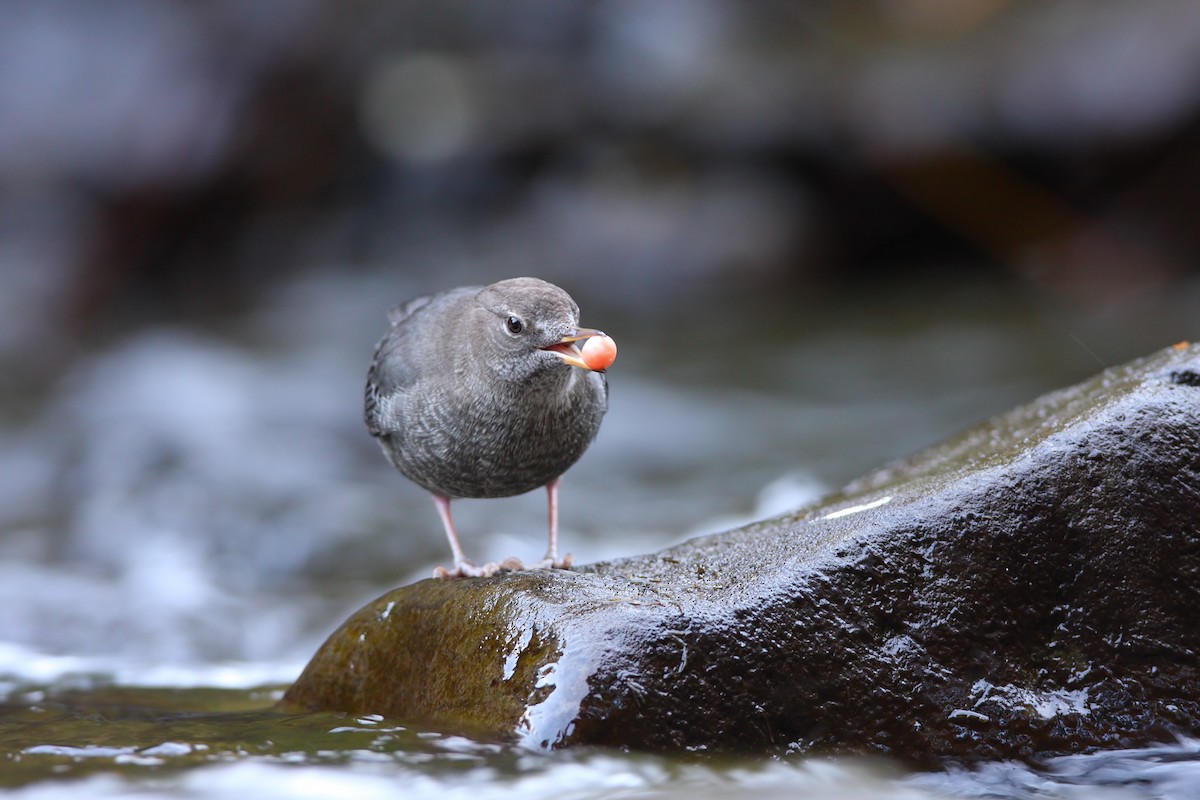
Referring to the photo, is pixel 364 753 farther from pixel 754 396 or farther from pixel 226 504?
pixel 754 396

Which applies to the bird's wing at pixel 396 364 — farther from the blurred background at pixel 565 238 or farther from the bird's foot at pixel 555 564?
the blurred background at pixel 565 238

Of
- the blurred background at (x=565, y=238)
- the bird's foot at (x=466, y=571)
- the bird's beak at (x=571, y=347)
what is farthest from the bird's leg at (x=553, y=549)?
the blurred background at (x=565, y=238)

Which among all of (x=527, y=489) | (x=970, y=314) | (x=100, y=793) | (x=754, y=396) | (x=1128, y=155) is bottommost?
(x=100, y=793)

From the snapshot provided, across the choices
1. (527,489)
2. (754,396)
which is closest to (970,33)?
(754,396)

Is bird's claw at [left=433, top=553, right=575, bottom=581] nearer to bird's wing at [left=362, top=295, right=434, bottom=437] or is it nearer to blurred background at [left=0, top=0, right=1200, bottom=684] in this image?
bird's wing at [left=362, top=295, right=434, bottom=437]

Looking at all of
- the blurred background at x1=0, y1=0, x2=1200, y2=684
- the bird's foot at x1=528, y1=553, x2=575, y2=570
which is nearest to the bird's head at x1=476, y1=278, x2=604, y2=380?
the bird's foot at x1=528, y1=553, x2=575, y2=570

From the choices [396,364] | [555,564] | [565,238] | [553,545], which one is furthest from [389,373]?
[565,238]
